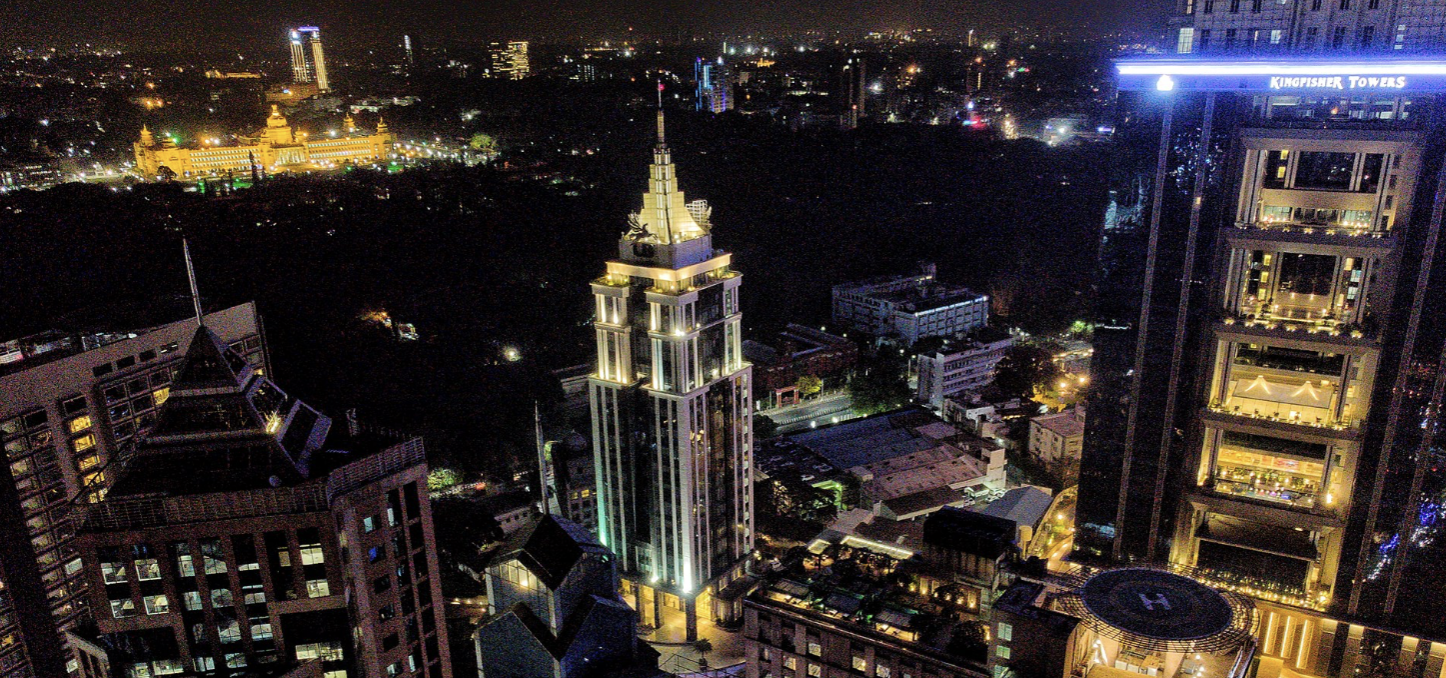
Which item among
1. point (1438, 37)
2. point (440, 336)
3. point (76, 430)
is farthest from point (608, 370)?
point (440, 336)

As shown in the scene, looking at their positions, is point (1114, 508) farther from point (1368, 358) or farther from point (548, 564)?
point (548, 564)

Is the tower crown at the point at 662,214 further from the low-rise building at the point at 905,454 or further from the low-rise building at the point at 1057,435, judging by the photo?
the low-rise building at the point at 1057,435

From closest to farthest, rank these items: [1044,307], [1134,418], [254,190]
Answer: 1. [1134,418]
2. [254,190]
3. [1044,307]

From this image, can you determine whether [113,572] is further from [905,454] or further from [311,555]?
[905,454]

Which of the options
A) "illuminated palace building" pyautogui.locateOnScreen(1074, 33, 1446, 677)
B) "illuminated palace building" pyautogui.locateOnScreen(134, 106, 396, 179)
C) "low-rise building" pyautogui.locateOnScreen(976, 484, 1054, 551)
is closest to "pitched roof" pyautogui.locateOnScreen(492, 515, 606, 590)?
"illuminated palace building" pyautogui.locateOnScreen(1074, 33, 1446, 677)

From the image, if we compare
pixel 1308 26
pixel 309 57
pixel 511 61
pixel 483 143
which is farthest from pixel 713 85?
pixel 1308 26
